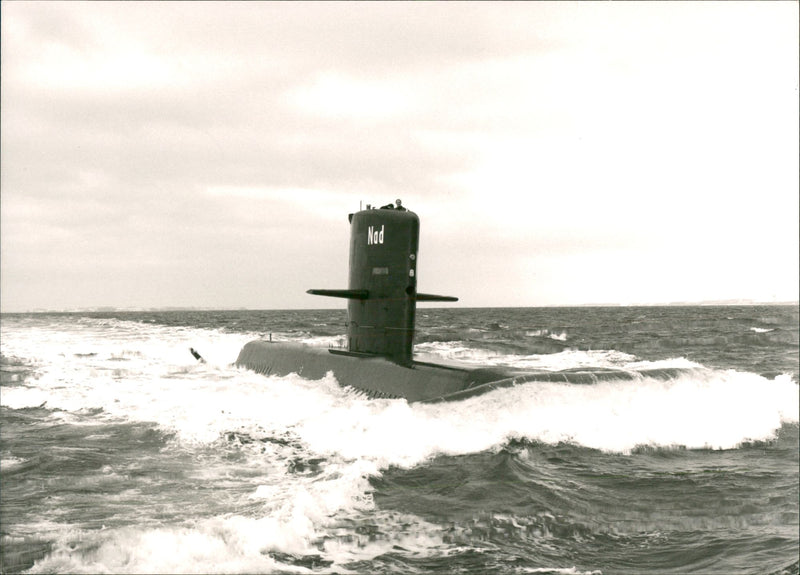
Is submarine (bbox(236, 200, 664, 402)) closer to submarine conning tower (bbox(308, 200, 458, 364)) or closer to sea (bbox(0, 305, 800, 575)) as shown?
submarine conning tower (bbox(308, 200, 458, 364))

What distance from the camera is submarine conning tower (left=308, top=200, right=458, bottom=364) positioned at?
41.2 ft

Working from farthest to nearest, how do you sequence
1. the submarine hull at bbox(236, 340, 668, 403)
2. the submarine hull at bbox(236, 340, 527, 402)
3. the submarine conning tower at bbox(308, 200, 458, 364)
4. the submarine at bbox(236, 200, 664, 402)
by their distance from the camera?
the submarine conning tower at bbox(308, 200, 458, 364), the submarine at bbox(236, 200, 664, 402), the submarine hull at bbox(236, 340, 527, 402), the submarine hull at bbox(236, 340, 668, 403)

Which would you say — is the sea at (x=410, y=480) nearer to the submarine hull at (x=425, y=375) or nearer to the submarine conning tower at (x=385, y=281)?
the submarine hull at (x=425, y=375)

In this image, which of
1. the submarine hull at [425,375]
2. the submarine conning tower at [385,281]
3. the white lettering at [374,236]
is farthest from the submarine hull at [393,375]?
the white lettering at [374,236]

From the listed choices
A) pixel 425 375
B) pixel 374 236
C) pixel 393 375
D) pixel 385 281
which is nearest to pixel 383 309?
pixel 385 281

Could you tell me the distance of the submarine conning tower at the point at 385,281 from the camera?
41.2ft

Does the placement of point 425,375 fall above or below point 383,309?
below

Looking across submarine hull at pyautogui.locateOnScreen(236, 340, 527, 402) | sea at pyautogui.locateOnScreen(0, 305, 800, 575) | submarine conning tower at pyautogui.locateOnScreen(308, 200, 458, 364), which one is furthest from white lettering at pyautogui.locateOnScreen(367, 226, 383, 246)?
sea at pyautogui.locateOnScreen(0, 305, 800, 575)

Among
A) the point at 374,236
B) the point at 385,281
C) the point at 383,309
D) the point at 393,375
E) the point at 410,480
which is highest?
the point at 374,236

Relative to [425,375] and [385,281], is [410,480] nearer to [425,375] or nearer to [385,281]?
[425,375]

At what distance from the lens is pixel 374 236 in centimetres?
1277

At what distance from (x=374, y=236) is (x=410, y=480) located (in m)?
6.02

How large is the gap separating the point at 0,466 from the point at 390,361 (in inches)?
240

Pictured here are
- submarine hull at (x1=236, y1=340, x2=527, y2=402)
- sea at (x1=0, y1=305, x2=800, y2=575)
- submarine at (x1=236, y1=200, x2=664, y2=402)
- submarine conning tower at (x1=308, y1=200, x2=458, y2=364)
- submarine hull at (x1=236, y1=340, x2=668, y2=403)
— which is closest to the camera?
sea at (x1=0, y1=305, x2=800, y2=575)
